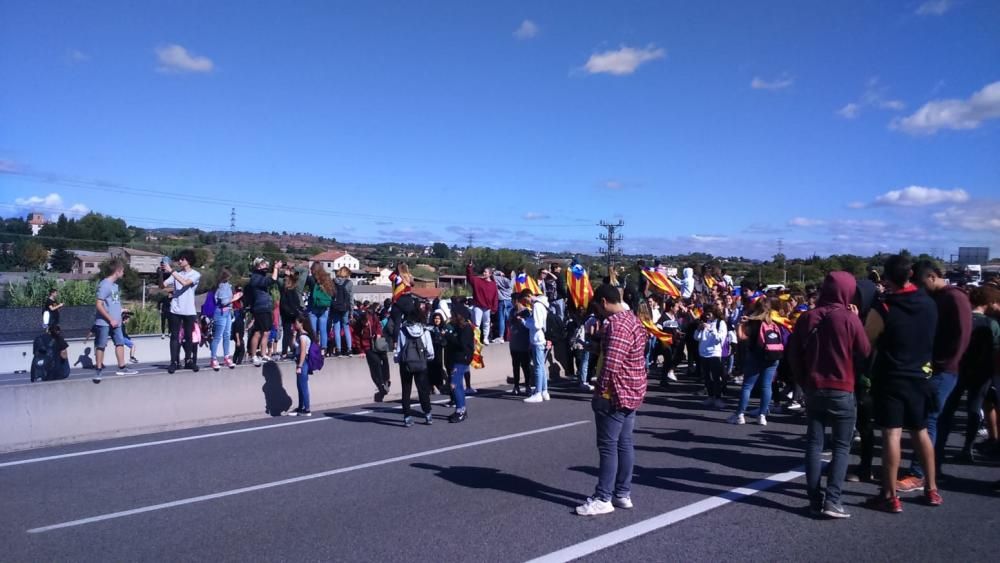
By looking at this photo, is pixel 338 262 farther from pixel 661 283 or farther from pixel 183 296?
pixel 183 296

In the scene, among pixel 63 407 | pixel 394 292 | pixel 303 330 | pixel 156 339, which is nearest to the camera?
pixel 63 407

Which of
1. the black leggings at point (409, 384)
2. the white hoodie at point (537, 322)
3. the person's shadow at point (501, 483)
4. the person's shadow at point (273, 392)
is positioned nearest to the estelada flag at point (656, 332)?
the white hoodie at point (537, 322)

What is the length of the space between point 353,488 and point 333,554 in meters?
1.89

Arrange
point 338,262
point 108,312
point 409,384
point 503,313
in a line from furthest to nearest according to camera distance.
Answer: point 338,262
point 503,313
point 108,312
point 409,384

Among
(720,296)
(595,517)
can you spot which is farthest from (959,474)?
(720,296)

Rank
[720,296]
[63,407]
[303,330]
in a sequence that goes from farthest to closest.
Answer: [720,296]
[303,330]
[63,407]

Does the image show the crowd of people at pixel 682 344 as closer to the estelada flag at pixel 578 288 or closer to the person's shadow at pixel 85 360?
the estelada flag at pixel 578 288

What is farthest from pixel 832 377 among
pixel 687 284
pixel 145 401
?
pixel 687 284

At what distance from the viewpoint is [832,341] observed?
6.14 m

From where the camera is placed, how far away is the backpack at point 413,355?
10570 millimetres

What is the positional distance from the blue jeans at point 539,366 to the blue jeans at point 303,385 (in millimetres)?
4116

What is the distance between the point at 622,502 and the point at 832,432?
1.95 m

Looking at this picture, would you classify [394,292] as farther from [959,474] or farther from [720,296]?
[959,474]

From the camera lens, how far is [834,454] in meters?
6.21
